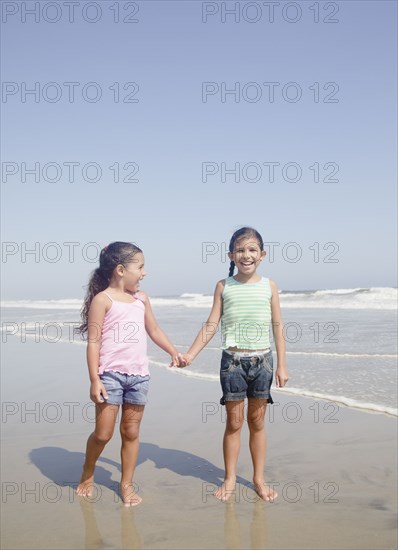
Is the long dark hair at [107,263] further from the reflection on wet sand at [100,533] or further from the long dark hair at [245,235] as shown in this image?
the reflection on wet sand at [100,533]

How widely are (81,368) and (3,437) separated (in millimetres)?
3469

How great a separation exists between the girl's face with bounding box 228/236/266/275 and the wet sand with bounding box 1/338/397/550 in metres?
1.51

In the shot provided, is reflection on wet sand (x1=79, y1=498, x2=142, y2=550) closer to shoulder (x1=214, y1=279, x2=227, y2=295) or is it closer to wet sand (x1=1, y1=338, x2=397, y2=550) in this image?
wet sand (x1=1, y1=338, x2=397, y2=550)

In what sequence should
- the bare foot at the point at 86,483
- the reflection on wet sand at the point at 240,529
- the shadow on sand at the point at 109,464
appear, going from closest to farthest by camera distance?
the reflection on wet sand at the point at 240,529, the bare foot at the point at 86,483, the shadow on sand at the point at 109,464

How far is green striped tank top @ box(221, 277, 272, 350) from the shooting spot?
12.2 feet

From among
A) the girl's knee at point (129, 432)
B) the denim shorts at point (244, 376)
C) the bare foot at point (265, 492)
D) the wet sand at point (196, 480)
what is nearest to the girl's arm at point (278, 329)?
the denim shorts at point (244, 376)

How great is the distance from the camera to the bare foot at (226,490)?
361cm

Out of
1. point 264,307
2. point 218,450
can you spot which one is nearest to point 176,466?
point 218,450

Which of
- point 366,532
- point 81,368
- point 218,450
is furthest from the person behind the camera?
point 81,368

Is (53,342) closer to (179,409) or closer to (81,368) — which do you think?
(81,368)

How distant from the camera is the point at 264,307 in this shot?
379cm

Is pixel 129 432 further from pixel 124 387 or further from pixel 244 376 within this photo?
pixel 244 376

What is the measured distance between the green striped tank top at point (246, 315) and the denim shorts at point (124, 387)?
62 centimetres

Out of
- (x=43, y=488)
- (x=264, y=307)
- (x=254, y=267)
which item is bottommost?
(x=43, y=488)
